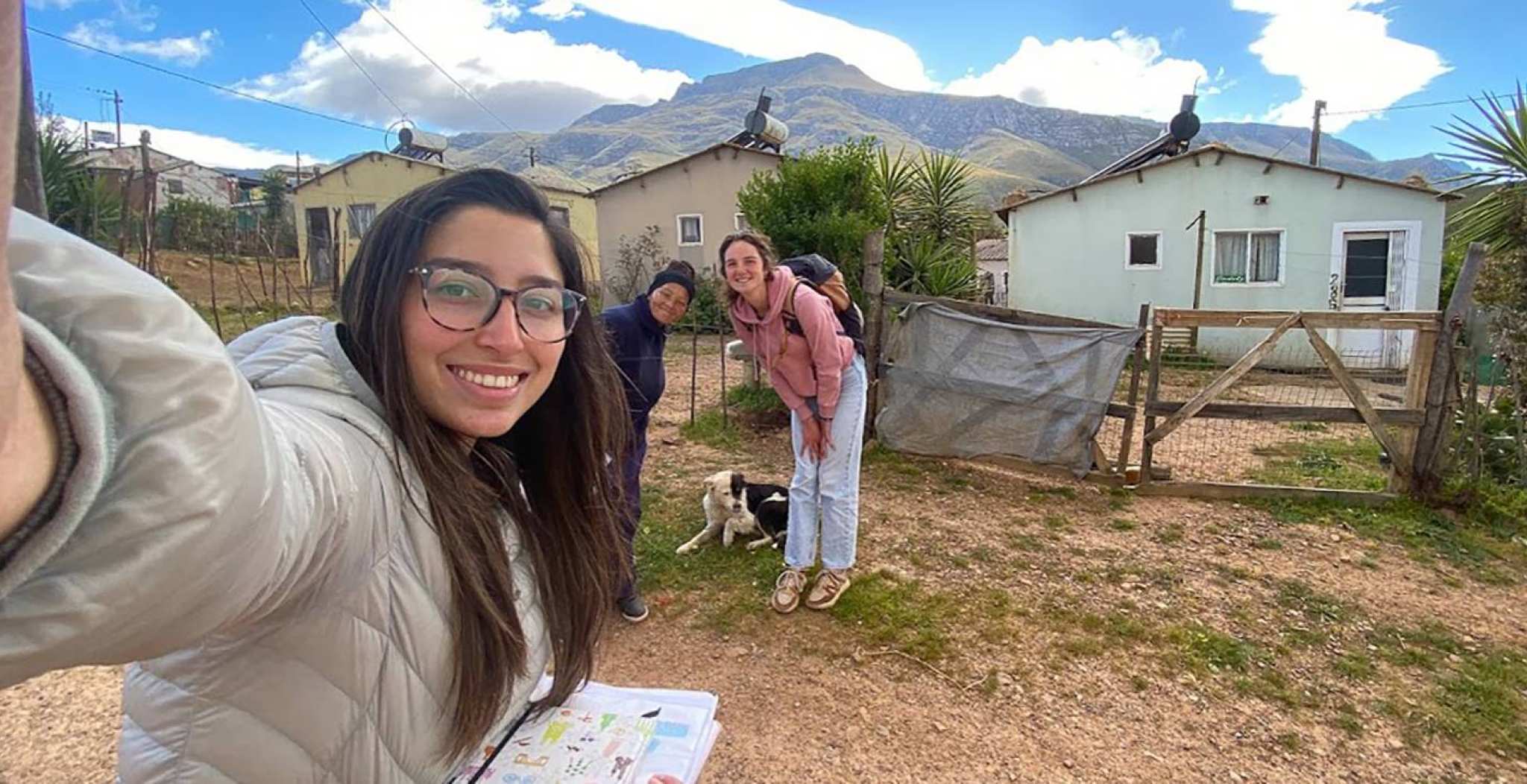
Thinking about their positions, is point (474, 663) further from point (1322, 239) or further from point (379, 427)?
point (1322, 239)

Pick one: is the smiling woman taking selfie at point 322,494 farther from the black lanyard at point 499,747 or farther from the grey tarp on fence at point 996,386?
the grey tarp on fence at point 996,386

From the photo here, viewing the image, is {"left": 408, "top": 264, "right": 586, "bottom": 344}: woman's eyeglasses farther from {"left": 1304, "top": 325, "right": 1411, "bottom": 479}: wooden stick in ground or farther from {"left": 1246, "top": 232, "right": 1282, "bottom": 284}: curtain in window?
{"left": 1246, "top": 232, "right": 1282, "bottom": 284}: curtain in window

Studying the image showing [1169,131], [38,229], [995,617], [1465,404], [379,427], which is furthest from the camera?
[1169,131]

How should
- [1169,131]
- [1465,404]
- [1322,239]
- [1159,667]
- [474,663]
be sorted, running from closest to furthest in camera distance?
[474,663]
[1159,667]
[1465,404]
[1322,239]
[1169,131]

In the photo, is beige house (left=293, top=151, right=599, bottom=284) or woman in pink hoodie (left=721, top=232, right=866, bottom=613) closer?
woman in pink hoodie (left=721, top=232, right=866, bottom=613)

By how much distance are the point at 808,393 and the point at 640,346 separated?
869 mm

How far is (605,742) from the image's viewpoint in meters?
1.45

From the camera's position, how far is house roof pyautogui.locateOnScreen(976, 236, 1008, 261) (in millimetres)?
25797

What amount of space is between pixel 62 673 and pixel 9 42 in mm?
4407

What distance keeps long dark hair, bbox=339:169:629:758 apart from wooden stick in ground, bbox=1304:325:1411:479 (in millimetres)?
5621

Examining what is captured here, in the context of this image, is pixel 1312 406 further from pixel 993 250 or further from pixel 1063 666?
pixel 993 250

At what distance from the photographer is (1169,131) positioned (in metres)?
16.0

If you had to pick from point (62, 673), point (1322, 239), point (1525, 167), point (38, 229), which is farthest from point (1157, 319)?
point (1322, 239)

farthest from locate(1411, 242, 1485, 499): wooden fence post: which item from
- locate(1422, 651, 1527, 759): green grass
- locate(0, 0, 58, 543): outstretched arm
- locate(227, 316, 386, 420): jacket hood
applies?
locate(0, 0, 58, 543): outstretched arm
